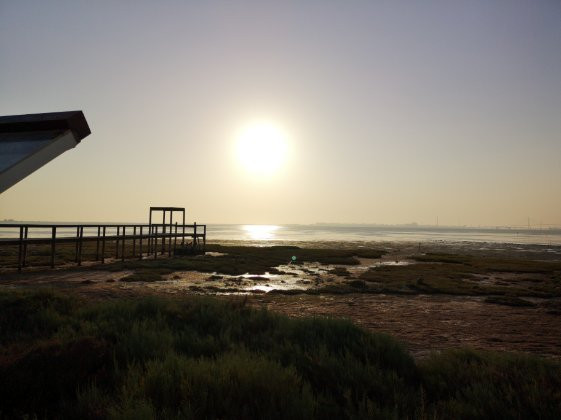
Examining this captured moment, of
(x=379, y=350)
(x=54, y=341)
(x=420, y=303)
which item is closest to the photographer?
(x=54, y=341)

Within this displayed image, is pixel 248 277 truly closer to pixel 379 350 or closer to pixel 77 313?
pixel 77 313

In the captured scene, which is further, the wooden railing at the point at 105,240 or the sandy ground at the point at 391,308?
the wooden railing at the point at 105,240

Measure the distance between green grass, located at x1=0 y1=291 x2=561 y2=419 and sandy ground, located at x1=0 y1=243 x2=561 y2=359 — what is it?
2064 mm

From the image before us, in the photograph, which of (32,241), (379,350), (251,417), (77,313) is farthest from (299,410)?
(32,241)

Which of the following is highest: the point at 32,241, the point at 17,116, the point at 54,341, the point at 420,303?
the point at 17,116

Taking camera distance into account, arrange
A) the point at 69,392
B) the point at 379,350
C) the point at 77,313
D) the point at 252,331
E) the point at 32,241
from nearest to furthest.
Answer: the point at 69,392 < the point at 379,350 < the point at 252,331 < the point at 77,313 < the point at 32,241

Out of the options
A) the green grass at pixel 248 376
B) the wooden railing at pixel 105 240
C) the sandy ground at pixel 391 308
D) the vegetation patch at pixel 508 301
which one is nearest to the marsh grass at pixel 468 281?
the vegetation patch at pixel 508 301

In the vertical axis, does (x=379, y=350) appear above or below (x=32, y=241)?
below

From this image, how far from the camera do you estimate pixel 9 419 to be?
11.2 ft

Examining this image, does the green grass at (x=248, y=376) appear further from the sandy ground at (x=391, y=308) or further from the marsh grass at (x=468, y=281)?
the marsh grass at (x=468, y=281)

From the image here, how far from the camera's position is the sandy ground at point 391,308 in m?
8.23

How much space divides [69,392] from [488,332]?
29.4 ft

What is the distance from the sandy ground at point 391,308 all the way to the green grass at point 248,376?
81.3 inches

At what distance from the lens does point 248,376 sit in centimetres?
415
